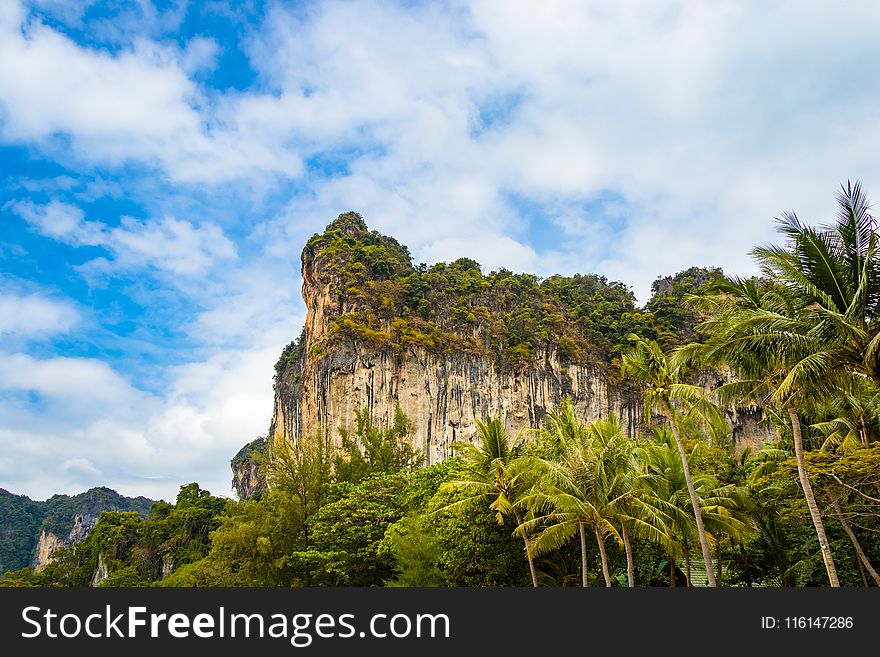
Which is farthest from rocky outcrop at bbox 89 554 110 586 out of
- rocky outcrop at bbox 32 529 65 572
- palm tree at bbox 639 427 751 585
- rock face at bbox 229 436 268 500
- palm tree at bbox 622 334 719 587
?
palm tree at bbox 622 334 719 587

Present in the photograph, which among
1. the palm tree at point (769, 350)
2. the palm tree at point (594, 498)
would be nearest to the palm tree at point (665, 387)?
the palm tree at point (594, 498)

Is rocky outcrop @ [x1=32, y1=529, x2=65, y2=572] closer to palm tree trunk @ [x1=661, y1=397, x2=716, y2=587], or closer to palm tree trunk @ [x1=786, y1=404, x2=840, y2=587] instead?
palm tree trunk @ [x1=661, y1=397, x2=716, y2=587]

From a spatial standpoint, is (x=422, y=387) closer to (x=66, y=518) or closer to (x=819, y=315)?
(x=819, y=315)

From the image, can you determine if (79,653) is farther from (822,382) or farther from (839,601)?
(822,382)

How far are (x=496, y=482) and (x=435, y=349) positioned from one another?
2671 cm

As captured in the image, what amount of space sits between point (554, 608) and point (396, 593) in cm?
154

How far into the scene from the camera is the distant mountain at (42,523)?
69.4 m

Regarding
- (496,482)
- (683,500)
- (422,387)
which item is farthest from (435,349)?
(683,500)

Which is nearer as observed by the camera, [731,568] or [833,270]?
[833,270]

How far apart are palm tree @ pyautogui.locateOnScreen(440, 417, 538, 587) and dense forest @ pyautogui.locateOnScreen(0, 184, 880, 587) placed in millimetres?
56

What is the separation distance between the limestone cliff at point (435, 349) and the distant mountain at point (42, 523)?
39.5 m

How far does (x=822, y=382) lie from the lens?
9.54 m

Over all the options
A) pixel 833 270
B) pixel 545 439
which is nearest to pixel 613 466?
pixel 545 439

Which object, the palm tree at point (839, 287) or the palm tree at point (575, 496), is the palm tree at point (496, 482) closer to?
the palm tree at point (575, 496)
